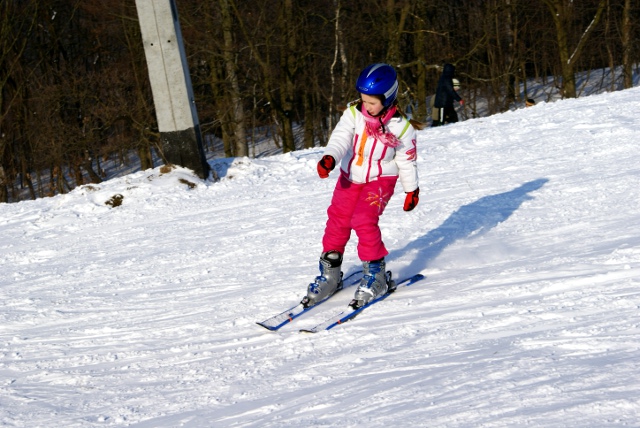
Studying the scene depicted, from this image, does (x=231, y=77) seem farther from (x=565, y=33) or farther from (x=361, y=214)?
(x=361, y=214)

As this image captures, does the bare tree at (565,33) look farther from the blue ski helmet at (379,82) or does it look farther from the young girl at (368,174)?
the blue ski helmet at (379,82)

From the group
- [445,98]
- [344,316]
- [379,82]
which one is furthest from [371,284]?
[445,98]

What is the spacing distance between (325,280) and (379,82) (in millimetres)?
1279

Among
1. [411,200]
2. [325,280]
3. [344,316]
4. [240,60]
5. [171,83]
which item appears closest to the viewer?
[344,316]

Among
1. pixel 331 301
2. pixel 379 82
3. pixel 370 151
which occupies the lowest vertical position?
pixel 331 301

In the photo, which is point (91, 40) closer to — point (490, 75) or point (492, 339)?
point (490, 75)

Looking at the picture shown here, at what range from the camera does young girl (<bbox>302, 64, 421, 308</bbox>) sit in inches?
174

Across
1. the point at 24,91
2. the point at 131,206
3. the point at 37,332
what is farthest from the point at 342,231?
the point at 24,91

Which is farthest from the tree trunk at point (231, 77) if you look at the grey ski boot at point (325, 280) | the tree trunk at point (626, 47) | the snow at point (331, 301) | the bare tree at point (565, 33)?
the grey ski boot at point (325, 280)

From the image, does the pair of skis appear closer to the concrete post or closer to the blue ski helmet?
the blue ski helmet

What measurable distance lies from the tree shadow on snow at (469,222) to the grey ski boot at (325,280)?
77 cm

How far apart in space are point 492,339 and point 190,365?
1.53 m

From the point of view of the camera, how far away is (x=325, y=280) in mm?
4715

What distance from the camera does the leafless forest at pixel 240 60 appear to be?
66.2 ft
